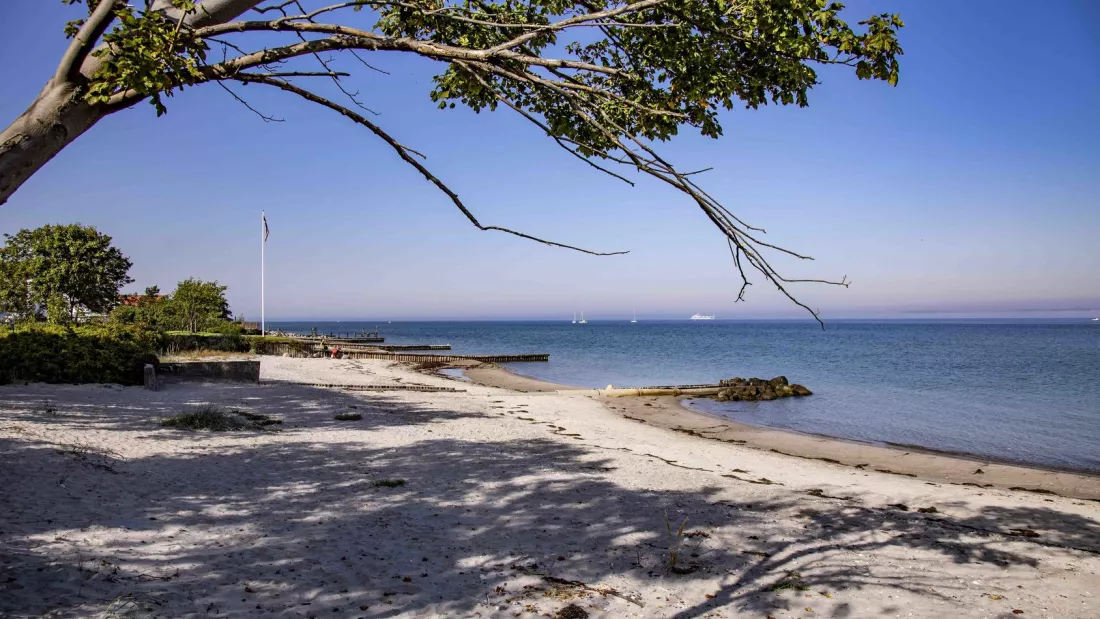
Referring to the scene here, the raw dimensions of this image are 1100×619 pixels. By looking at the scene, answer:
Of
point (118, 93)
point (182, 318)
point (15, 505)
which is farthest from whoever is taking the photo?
point (182, 318)

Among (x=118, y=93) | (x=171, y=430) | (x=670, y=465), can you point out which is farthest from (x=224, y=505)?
(x=670, y=465)

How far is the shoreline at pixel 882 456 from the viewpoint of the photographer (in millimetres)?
13133

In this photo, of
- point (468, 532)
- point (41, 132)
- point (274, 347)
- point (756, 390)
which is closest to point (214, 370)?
point (468, 532)

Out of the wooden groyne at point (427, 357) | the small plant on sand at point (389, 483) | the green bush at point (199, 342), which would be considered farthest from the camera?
the wooden groyne at point (427, 357)

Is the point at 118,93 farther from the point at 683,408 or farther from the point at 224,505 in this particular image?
the point at 683,408

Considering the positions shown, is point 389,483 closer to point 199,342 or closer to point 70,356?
point 70,356

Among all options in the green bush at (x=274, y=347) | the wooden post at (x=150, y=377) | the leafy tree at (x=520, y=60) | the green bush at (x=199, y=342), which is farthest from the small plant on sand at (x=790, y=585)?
the green bush at (x=274, y=347)

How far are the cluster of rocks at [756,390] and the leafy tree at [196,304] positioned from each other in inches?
1428

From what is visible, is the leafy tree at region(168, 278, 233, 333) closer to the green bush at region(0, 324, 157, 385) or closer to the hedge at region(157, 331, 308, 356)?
the hedge at region(157, 331, 308, 356)

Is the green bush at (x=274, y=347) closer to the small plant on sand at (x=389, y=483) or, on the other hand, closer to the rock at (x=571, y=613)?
the small plant on sand at (x=389, y=483)

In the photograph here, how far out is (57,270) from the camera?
36.2 metres

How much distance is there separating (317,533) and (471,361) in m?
38.8

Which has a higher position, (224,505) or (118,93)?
(118,93)

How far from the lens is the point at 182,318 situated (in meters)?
44.8
